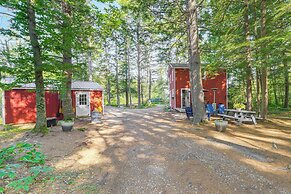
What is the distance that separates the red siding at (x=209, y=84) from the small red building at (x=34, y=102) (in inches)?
287

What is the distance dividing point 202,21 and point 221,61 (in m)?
2.65

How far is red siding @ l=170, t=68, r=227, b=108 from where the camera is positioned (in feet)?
51.5

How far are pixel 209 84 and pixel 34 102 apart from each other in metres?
14.8

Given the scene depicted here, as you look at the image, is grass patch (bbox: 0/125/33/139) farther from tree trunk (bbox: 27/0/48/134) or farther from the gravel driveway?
the gravel driveway

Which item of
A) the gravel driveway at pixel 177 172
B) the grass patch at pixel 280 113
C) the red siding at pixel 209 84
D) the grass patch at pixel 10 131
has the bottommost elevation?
the grass patch at pixel 10 131

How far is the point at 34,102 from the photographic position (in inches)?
445

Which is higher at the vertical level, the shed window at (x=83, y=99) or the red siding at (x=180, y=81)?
the red siding at (x=180, y=81)

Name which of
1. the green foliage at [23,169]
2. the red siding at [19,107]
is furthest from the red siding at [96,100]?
the green foliage at [23,169]

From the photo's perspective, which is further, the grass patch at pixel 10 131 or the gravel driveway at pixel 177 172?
the grass patch at pixel 10 131

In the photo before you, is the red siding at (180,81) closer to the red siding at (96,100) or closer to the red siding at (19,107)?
the red siding at (96,100)

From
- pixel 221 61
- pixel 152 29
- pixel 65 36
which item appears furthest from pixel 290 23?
pixel 65 36

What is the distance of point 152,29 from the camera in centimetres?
1016

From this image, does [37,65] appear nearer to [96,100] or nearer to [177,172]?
[177,172]

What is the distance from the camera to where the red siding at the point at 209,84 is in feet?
51.5
